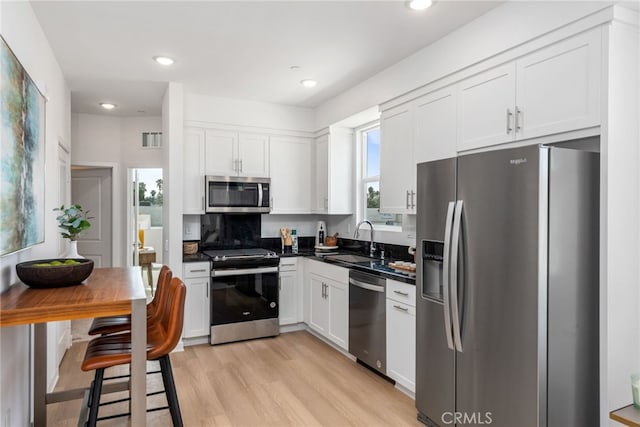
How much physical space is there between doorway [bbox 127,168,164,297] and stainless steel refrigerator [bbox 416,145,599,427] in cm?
465

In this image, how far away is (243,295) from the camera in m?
4.25

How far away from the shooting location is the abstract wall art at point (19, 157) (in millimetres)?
1814

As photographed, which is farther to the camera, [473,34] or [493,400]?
[473,34]

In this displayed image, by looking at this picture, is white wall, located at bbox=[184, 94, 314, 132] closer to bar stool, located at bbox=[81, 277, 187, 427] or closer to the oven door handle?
the oven door handle

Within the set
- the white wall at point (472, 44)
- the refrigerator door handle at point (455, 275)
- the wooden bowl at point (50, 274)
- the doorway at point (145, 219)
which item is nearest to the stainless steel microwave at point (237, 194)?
the white wall at point (472, 44)

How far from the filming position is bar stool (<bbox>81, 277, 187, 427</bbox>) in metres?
2.03

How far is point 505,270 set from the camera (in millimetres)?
2002

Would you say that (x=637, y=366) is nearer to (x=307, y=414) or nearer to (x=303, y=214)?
(x=307, y=414)

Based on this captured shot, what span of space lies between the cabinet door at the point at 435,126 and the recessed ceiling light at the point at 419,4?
2.02 feet

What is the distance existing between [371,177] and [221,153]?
65.9 inches

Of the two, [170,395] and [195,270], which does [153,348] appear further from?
[195,270]

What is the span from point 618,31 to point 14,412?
3.55 metres

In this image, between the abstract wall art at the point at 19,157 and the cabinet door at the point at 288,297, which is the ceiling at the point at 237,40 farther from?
the cabinet door at the point at 288,297

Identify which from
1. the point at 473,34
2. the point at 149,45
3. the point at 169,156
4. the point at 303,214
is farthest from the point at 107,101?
the point at 473,34
